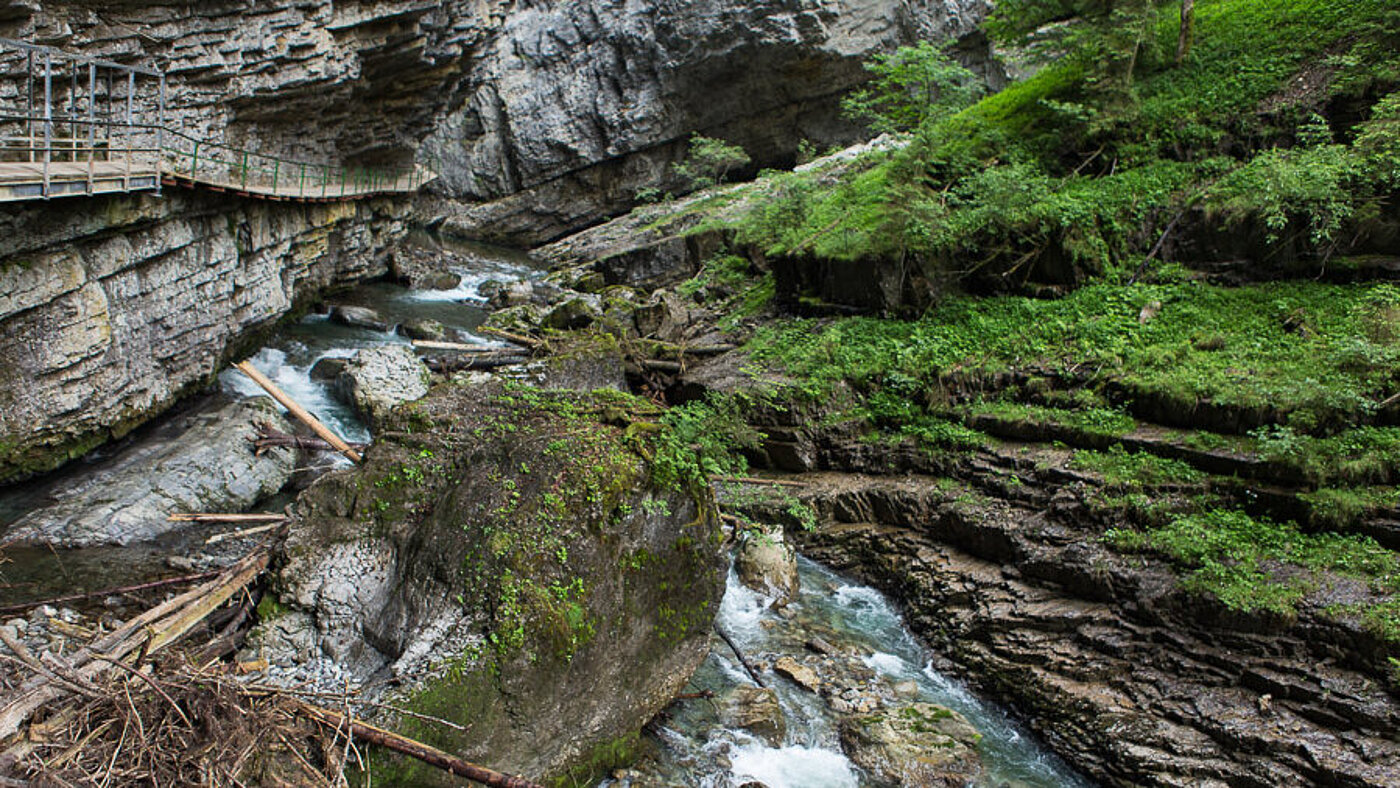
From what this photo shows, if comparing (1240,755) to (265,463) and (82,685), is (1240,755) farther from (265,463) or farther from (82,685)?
(265,463)

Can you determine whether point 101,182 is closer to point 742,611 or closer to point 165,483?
point 165,483

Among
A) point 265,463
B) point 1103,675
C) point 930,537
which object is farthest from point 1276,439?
point 265,463

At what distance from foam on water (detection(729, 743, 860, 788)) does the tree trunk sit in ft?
51.3

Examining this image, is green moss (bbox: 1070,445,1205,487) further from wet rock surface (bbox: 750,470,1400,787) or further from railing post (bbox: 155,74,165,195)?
railing post (bbox: 155,74,165,195)

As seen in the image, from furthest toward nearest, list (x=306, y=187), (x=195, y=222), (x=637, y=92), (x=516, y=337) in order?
(x=637, y=92) < (x=306, y=187) < (x=516, y=337) < (x=195, y=222)

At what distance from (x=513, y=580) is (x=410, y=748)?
1.45m

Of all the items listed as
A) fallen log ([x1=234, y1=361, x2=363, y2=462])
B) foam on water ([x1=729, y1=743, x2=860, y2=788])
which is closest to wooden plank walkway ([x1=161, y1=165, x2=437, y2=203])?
fallen log ([x1=234, y1=361, x2=363, y2=462])

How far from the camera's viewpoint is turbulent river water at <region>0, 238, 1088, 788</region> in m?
7.26

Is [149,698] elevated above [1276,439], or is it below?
below

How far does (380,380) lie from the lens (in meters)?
14.2

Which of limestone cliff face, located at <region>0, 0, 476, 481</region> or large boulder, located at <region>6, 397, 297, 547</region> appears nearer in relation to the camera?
large boulder, located at <region>6, 397, 297, 547</region>

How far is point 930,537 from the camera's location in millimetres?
10633

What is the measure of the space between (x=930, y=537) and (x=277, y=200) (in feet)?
48.8

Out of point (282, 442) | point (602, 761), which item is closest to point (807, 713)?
point (602, 761)
